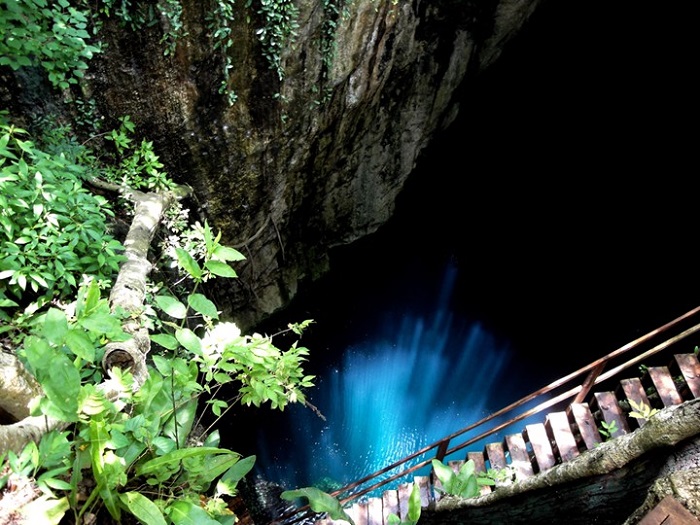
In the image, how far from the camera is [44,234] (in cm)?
285

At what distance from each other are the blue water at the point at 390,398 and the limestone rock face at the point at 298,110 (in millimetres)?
2047

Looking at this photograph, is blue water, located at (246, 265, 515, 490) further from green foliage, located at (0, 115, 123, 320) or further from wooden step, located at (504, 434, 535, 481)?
green foliage, located at (0, 115, 123, 320)

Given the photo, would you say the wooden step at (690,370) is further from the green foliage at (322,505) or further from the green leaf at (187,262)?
the green leaf at (187,262)

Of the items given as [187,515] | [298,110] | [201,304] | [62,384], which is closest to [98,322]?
[62,384]

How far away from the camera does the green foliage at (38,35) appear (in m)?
2.99

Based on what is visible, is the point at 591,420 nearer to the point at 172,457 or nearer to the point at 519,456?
the point at 519,456

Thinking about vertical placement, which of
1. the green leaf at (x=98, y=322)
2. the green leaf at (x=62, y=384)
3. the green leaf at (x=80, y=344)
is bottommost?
the green leaf at (x=62, y=384)

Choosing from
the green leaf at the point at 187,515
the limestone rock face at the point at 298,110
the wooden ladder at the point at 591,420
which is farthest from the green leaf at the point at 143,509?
the limestone rock face at the point at 298,110

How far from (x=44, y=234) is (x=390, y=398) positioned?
6.79 meters

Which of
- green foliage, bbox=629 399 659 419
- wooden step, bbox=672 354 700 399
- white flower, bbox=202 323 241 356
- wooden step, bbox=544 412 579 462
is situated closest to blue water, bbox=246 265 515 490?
Result: wooden step, bbox=544 412 579 462

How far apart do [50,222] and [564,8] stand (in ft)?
40.9

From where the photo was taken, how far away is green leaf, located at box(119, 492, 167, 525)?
161 centimetres

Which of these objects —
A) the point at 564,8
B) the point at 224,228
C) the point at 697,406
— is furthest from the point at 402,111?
the point at 697,406

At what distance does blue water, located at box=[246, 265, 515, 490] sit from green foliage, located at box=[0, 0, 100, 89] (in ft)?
20.0
